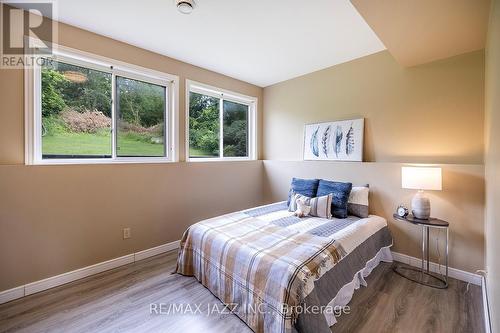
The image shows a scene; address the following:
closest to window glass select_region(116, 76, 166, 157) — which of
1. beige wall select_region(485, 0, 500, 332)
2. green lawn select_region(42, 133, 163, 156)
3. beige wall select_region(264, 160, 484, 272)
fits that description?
green lawn select_region(42, 133, 163, 156)

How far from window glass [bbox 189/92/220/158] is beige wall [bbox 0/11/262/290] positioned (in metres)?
0.26

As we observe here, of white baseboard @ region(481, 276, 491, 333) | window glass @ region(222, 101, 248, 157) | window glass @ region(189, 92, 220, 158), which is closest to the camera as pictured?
white baseboard @ region(481, 276, 491, 333)

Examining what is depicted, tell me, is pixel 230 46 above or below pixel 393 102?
above

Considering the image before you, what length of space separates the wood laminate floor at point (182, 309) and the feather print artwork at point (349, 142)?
1.56 metres

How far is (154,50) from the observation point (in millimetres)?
2830

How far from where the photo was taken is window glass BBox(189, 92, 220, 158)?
341cm

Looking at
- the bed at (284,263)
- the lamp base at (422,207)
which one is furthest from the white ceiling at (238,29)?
the bed at (284,263)

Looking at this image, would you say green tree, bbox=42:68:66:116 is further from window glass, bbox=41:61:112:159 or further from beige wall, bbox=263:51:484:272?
beige wall, bbox=263:51:484:272

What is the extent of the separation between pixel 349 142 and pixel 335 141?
0.67ft

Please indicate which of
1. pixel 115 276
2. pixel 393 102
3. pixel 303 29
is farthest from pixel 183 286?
pixel 393 102

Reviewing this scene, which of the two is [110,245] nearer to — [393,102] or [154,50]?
[154,50]

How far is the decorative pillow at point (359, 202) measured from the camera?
2.73 metres

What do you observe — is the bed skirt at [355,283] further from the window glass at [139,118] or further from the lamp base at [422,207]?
the window glass at [139,118]

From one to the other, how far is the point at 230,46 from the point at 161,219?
2.36 metres
